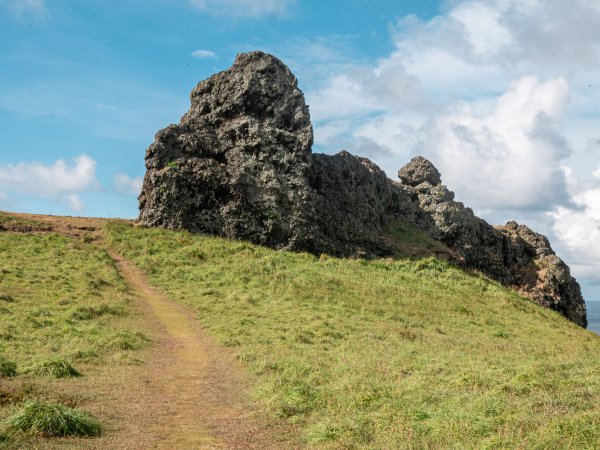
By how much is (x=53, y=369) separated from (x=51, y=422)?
17.7 ft

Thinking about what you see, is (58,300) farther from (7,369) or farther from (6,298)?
(7,369)

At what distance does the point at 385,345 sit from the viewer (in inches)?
902

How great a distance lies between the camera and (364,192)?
57.8 meters

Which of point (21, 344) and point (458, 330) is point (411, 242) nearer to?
point (458, 330)

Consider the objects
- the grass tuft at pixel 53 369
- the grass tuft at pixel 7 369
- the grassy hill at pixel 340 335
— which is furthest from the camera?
the grass tuft at pixel 53 369

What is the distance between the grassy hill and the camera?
37.7 feet

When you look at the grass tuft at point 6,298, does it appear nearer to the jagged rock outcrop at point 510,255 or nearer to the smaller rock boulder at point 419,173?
the jagged rock outcrop at point 510,255

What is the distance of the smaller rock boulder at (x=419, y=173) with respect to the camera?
72.8 metres

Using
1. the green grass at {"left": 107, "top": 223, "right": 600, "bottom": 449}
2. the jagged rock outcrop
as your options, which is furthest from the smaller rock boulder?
the green grass at {"left": 107, "top": 223, "right": 600, "bottom": 449}

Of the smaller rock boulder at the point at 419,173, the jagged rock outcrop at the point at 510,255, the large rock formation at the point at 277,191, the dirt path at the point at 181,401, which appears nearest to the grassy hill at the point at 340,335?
the dirt path at the point at 181,401

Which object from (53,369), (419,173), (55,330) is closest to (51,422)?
(53,369)

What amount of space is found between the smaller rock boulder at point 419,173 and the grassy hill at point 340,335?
68.1ft

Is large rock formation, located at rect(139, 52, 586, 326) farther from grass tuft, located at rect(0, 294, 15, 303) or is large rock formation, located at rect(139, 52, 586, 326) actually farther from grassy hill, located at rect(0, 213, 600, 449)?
grass tuft, located at rect(0, 294, 15, 303)

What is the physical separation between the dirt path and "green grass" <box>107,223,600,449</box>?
89 cm
